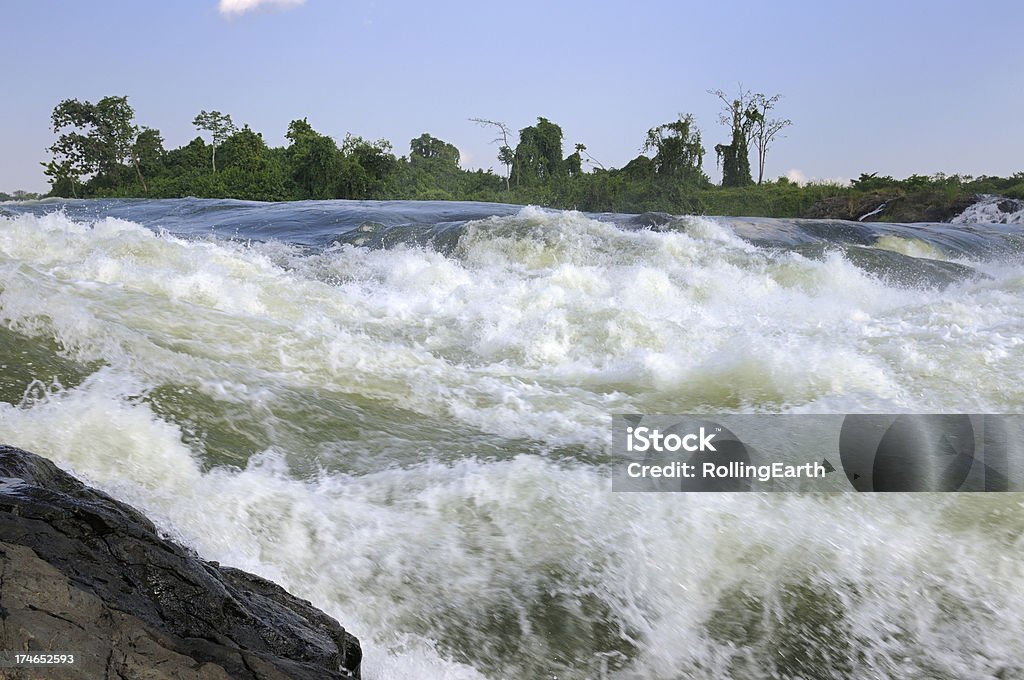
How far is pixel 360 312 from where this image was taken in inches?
184

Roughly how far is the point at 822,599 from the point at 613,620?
0.55 m

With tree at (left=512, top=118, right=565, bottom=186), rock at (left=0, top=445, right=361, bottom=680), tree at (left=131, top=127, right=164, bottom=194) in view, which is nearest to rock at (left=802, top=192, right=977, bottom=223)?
tree at (left=512, top=118, right=565, bottom=186)

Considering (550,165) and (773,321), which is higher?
(550,165)

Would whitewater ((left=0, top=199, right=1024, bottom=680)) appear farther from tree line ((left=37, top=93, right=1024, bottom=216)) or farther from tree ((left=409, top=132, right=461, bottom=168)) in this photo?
tree ((left=409, top=132, right=461, bottom=168))

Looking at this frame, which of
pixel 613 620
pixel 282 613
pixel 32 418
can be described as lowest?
pixel 613 620

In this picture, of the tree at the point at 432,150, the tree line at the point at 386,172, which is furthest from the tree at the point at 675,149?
the tree at the point at 432,150

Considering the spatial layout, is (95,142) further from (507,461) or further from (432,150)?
(507,461)

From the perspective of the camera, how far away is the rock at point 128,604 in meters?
1.10

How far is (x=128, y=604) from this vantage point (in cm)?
122

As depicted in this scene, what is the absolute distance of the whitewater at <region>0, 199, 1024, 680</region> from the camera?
1847 mm

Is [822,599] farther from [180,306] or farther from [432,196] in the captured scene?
[432,196]

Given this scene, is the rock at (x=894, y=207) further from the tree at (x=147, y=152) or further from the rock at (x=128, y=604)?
the tree at (x=147, y=152)

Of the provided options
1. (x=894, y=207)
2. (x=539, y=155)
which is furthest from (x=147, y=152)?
(x=894, y=207)

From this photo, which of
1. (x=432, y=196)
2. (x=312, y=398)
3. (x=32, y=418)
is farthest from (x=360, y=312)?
(x=432, y=196)
